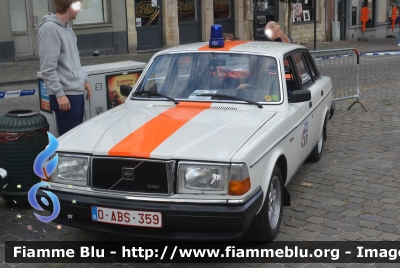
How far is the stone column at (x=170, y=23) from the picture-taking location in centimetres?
2312

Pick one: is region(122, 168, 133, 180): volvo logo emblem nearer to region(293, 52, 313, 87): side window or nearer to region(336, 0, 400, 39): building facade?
region(293, 52, 313, 87): side window

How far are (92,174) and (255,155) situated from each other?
49.3 inches

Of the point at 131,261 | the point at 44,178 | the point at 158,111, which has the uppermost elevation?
the point at 158,111

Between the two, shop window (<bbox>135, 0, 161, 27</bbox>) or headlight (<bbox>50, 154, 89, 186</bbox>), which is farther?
shop window (<bbox>135, 0, 161, 27</bbox>)

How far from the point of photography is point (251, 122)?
539 centimetres

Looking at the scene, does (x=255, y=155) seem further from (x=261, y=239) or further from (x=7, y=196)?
(x=7, y=196)

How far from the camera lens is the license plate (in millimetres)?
4543

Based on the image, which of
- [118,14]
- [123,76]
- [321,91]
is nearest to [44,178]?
[123,76]

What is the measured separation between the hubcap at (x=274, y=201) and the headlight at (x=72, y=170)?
4.97ft

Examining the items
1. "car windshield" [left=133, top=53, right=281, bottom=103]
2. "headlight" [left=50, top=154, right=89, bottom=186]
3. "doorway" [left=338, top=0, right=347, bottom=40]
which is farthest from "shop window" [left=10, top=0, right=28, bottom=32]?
"doorway" [left=338, top=0, right=347, bottom=40]

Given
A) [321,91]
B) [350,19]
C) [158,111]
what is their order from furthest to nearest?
[350,19] → [321,91] → [158,111]

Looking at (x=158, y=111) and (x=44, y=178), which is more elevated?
(x=158, y=111)

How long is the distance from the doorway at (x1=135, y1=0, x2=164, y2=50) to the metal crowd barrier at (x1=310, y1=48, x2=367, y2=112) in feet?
39.5

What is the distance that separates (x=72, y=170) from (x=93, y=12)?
17264 mm
